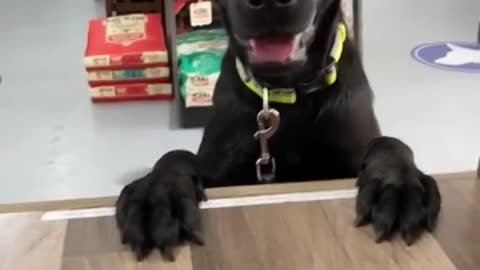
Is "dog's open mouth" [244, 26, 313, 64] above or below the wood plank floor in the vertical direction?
above

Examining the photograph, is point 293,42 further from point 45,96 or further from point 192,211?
point 45,96

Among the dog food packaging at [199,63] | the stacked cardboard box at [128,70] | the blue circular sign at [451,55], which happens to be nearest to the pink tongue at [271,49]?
the dog food packaging at [199,63]

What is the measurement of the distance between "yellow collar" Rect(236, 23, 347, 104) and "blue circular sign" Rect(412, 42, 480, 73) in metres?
1.50

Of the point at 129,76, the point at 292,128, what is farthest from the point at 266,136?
the point at 129,76

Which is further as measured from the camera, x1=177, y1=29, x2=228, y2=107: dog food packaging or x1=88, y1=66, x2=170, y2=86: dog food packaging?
x1=88, y1=66, x2=170, y2=86: dog food packaging

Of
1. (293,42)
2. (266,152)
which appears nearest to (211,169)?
(266,152)

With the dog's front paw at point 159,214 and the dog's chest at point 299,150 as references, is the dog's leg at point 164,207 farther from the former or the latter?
Answer: the dog's chest at point 299,150

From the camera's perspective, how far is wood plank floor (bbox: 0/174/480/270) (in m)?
1.05

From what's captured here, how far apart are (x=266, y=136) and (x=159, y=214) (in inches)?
13.2

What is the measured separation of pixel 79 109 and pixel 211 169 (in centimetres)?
144

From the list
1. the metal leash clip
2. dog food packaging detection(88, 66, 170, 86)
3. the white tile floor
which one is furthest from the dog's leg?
dog food packaging detection(88, 66, 170, 86)

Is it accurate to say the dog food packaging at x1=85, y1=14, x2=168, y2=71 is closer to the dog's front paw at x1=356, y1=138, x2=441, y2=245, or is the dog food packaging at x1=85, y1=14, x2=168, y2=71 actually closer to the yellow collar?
the yellow collar

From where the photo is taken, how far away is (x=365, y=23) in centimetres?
345

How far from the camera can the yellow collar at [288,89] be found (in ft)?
4.74
